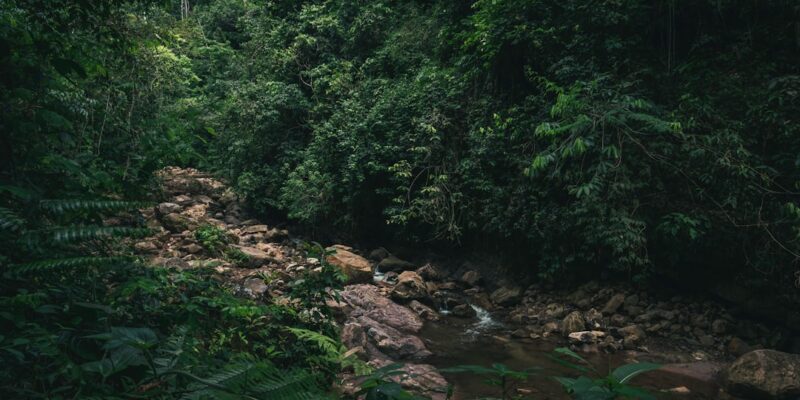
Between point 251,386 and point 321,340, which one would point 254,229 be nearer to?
point 321,340

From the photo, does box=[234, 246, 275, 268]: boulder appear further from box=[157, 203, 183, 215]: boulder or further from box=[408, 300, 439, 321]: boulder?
box=[157, 203, 183, 215]: boulder

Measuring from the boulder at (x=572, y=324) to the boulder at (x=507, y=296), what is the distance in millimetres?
1259

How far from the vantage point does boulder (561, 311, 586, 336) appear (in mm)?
7371

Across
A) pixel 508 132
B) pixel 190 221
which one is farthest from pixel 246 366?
pixel 190 221

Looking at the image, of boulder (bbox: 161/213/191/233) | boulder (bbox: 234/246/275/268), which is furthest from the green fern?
boulder (bbox: 161/213/191/233)

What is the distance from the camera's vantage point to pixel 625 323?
7422mm

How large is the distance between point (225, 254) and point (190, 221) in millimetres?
2559

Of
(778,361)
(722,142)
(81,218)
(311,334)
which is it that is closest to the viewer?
(81,218)

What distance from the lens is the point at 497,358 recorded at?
262 inches

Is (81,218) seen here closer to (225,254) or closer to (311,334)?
(311,334)

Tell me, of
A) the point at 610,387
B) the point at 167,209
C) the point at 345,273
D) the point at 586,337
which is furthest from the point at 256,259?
the point at 610,387

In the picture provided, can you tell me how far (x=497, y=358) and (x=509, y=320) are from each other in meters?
1.64

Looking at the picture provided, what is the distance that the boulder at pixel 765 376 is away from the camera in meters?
5.07

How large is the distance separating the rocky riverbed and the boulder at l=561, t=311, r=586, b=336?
0.06ft
